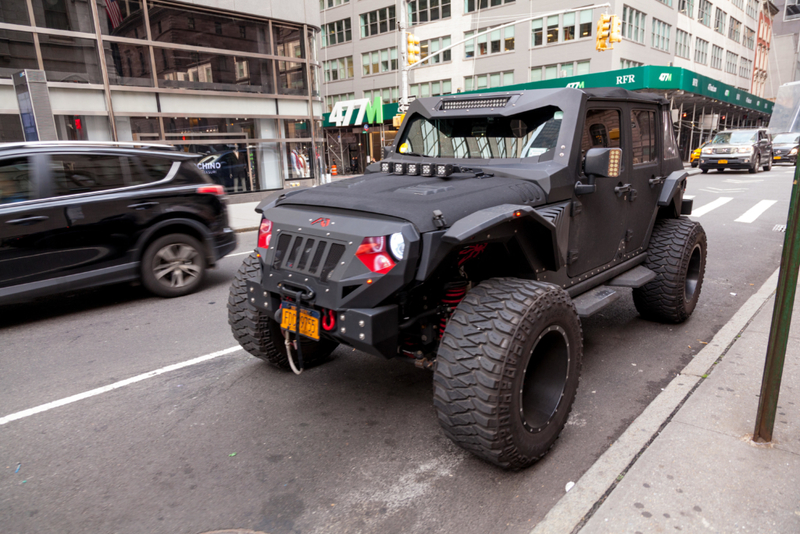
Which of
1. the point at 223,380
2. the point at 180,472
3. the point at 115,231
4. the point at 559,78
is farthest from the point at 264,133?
the point at 559,78

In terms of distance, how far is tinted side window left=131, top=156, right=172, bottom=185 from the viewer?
623 cm

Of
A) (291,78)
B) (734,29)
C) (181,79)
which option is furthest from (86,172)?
(734,29)

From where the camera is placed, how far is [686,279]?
A: 5375 millimetres

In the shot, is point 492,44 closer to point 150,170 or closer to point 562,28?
point 562,28

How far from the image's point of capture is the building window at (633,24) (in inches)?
1378

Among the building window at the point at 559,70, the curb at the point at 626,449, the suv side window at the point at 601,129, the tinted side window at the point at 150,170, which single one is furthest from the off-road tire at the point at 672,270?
the building window at the point at 559,70

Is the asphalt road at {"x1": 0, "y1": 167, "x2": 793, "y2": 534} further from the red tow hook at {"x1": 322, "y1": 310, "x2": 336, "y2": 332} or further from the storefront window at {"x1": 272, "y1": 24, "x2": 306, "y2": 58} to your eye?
the storefront window at {"x1": 272, "y1": 24, "x2": 306, "y2": 58}

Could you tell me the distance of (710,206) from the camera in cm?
1392

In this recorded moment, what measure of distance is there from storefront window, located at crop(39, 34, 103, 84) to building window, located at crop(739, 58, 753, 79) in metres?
66.4

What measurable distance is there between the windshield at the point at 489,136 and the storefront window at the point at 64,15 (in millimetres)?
13949

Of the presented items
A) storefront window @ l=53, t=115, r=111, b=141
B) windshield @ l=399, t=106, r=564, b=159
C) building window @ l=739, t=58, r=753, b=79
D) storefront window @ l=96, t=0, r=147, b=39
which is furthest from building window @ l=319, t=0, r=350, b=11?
windshield @ l=399, t=106, r=564, b=159

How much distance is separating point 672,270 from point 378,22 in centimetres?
4555

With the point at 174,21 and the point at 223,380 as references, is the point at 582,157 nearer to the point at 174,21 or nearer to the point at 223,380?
the point at 223,380

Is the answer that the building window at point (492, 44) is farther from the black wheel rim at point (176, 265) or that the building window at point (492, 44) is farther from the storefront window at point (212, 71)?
the black wheel rim at point (176, 265)
